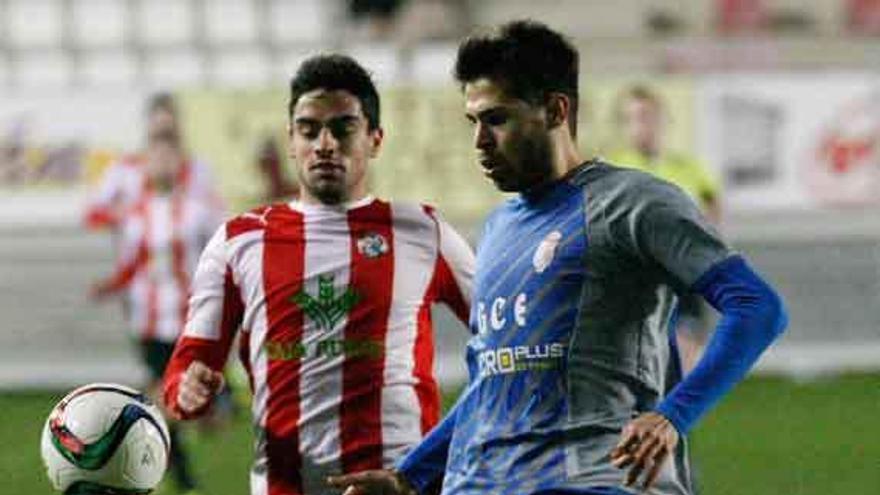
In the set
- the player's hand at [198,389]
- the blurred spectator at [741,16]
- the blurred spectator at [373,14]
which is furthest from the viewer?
the blurred spectator at [373,14]

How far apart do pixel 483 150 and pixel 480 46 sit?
245mm

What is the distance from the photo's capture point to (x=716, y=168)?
706 inches

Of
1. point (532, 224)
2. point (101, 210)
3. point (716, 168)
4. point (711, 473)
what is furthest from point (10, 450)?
point (532, 224)

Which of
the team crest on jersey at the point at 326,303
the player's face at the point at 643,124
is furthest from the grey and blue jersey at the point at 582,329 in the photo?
the player's face at the point at 643,124

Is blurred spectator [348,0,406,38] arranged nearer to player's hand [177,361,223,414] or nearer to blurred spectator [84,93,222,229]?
blurred spectator [84,93,222,229]

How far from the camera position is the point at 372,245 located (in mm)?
6844

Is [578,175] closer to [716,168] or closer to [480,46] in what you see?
[480,46]

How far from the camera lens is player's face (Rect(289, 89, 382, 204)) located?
6.69 meters

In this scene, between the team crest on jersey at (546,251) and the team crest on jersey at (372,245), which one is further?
the team crest on jersey at (372,245)

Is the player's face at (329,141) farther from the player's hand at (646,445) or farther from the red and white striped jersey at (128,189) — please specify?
the red and white striped jersey at (128,189)

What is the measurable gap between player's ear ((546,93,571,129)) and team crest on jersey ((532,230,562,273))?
0.25m

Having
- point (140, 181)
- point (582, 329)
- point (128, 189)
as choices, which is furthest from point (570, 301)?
point (128, 189)

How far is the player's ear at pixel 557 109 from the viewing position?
5285mm

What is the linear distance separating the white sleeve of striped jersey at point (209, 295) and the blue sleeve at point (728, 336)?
2.09 metres
